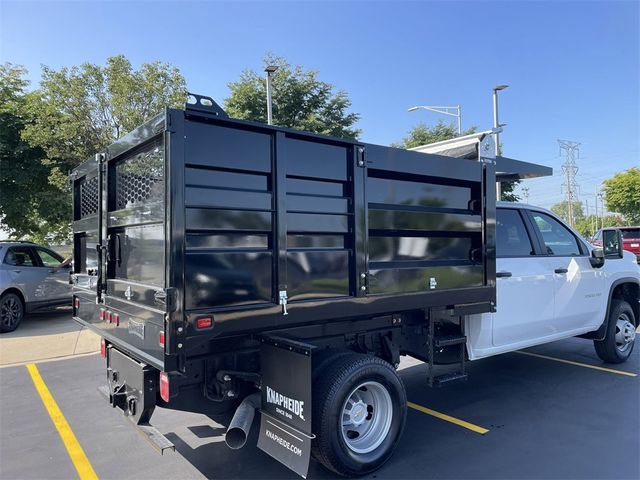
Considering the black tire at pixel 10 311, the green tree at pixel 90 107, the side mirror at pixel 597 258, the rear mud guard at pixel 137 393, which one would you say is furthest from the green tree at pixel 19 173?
the side mirror at pixel 597 258

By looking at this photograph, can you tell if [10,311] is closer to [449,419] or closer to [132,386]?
[132,386]

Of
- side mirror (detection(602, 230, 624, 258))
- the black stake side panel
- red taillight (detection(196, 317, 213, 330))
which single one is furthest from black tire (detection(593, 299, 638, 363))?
red taillight (detection(196, 317, 213, 330))

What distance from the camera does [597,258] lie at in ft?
19.0

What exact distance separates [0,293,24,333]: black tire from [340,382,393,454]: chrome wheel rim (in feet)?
28.5

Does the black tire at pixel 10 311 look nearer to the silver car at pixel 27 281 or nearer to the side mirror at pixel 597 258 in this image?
the silver car at pixel 27 281

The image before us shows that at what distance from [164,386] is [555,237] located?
467cm

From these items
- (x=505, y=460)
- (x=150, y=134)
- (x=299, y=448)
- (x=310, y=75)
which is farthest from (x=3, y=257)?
(x=310, y=75)

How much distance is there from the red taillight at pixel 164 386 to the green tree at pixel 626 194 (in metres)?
42.0

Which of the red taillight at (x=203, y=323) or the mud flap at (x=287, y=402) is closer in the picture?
the red taillight at (x=203, y=323)

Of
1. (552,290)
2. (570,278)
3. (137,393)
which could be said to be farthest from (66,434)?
(570,278)

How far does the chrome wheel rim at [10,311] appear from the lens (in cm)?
941

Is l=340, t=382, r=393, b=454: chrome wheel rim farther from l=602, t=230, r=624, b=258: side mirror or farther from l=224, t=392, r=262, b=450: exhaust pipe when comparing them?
l=602, t=230, r=624, b=258: side mirror

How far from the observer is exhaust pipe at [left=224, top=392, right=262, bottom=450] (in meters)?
3.13

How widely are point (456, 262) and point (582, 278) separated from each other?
93.5 inches
